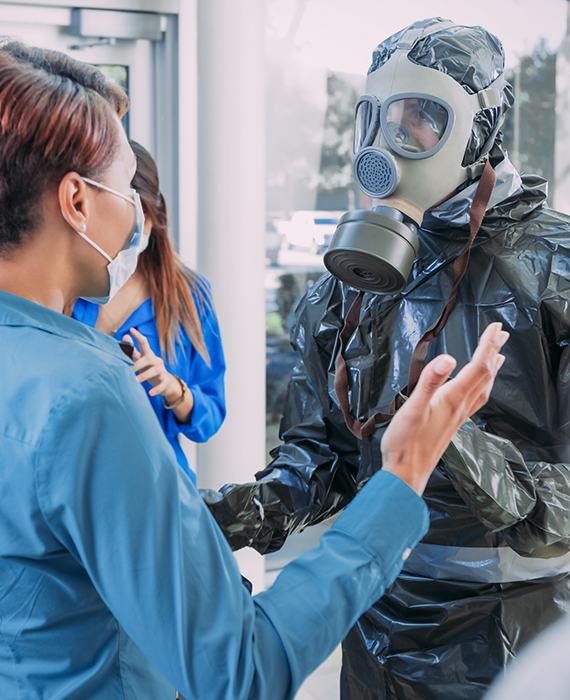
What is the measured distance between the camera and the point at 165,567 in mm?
629

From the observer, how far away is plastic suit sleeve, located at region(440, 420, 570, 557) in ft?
3.04

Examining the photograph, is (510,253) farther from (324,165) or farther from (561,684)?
(324,165)

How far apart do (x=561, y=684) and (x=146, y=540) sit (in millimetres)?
526

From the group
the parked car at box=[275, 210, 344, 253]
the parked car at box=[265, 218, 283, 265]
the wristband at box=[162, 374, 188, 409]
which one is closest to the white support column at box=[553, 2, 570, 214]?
the parked car at box=[275, 210, 344, 253]

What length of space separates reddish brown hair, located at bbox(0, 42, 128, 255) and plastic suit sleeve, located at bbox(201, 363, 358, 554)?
0.61 metres

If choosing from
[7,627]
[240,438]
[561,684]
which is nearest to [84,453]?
[7,627]

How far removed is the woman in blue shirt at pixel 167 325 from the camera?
5.85ft

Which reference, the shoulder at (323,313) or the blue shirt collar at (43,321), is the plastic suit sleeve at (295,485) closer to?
the shoulder at (323,313)

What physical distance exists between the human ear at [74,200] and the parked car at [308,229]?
7.21 ft

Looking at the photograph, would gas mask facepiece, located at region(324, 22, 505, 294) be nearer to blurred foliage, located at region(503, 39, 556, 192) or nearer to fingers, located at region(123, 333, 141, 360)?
fingers, located at region(123, 333, 141, 360)

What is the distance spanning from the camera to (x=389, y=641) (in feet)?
3.92

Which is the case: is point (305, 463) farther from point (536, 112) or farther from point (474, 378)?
point (536, 112)

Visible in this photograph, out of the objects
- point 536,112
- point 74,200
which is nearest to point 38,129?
point 74,200

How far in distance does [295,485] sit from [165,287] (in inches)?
33.3
